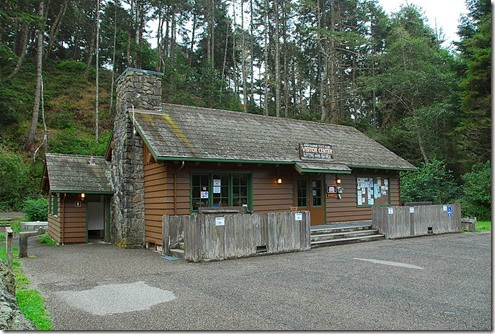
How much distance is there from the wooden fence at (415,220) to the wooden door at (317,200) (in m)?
2.07

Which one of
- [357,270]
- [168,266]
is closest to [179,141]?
[168,266]

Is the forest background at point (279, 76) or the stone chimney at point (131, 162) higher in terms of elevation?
the forest background at point (279, 76)

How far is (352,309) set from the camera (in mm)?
5488

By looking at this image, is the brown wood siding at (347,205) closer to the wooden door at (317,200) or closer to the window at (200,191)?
the wooden door at (317,200)

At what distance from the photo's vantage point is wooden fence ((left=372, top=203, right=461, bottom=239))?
539 inches

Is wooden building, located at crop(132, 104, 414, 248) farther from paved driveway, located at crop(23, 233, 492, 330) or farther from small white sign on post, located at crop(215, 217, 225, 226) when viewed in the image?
paved driveway, located at crop(23, 233, 492, 330)

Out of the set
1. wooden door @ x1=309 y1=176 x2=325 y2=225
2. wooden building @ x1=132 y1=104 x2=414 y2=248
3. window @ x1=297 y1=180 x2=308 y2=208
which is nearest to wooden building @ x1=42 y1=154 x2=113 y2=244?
wooden building @ x1=132 y1=104 x2=414 y2=248

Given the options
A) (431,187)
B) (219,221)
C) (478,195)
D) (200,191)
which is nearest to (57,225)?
(200,191)

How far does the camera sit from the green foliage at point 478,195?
67.7 feet

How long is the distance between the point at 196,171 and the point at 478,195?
15646 millimetres

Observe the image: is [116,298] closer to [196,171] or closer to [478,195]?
[196,171]

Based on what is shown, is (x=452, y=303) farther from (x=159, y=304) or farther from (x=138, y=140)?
(x=138, y=140)

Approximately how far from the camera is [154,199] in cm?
1297

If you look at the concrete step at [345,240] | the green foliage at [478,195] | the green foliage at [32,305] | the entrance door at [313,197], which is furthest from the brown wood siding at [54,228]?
the green foliage at [478,195]
